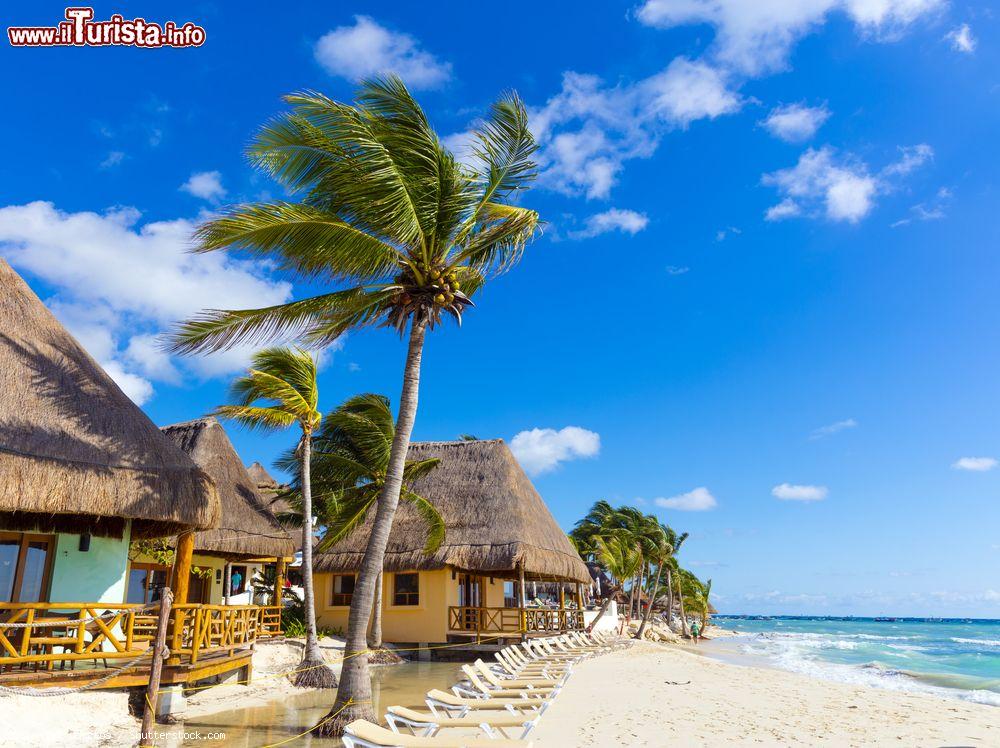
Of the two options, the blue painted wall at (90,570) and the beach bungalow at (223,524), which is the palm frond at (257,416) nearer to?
the beach bungalow at (223,524)

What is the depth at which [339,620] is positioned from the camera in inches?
763

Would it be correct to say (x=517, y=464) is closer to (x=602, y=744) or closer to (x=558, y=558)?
(x=558, y=558)

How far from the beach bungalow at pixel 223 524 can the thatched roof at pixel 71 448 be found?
454cm

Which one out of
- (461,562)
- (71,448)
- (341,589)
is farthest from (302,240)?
(341,589)

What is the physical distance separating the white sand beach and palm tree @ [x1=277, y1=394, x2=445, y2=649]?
5736mm

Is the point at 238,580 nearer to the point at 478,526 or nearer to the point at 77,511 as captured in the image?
the point at 478,526

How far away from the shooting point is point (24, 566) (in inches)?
330

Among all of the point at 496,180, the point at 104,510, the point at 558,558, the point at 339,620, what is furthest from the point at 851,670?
the point at 104,510

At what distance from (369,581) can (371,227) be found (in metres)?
4.36

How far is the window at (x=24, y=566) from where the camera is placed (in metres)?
8.23

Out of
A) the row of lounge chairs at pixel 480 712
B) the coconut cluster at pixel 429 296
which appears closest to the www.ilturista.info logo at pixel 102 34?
the coconut cluster at pixel 429 296

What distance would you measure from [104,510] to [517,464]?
1560 cm

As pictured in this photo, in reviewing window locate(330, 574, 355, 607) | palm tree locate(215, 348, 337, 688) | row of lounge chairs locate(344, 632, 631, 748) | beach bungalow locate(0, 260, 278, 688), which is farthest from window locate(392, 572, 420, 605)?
beach bungalow locate(0, 260, 278, 688)

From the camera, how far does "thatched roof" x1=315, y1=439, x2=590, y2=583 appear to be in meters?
18.0
